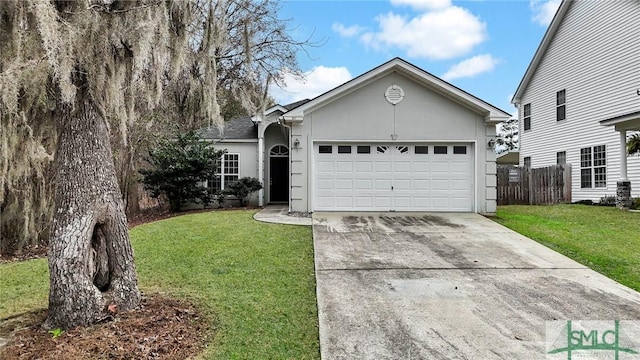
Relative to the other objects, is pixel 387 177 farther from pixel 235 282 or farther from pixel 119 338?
pixel 119 338

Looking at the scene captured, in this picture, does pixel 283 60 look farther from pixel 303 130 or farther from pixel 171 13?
pixel 171 13

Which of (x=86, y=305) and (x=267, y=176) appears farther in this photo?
(x=267, y=176)

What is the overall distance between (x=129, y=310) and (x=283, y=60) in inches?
702

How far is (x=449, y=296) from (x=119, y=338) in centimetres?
380

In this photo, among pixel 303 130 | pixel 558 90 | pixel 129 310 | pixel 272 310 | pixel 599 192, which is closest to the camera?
pixel 129 310

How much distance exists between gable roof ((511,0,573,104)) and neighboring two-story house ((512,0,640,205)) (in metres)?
0.04

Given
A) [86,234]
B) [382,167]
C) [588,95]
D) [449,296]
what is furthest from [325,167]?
[588,95]

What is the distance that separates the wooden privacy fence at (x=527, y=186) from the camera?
589 inches

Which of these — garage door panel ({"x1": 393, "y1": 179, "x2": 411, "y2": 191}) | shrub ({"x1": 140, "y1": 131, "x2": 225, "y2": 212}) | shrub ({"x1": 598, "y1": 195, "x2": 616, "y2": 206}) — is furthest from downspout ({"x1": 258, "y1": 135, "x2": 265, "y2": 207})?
shrub ({"x1": 598, "y1": 195, "x2": 616, "y2": 206})

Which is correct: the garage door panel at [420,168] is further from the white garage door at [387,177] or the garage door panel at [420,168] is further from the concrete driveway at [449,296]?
the concrete driveway at [449,296]

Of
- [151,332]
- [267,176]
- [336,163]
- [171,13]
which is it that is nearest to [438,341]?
[151,332]

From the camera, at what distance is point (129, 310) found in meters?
4.09

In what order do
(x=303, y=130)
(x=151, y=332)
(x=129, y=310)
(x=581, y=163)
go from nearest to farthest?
(x=151, y=332) < (x=129, y=310) < (x=303, y=130) < (x=581, y=163)

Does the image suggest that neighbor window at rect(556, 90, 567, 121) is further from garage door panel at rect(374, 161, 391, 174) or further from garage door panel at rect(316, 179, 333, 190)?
garage door panel at rect(316, 179, 333, 190)
